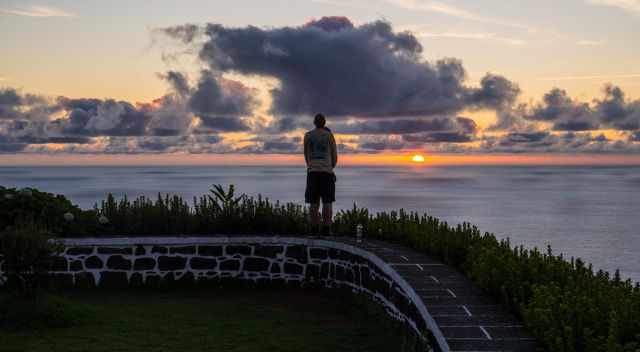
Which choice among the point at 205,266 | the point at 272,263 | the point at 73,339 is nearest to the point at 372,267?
the point at 272,263

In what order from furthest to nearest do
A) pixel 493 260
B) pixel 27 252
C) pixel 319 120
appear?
1. pixel 319 120
2. pixel 27 252
3. pixel 493 260

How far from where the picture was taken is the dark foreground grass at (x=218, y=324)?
8.52 m

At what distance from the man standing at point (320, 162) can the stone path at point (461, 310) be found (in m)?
2.33

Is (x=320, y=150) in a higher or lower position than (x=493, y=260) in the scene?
higher

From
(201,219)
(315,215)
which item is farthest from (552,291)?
(201,219)

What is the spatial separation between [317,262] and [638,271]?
927 inches

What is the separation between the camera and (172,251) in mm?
12148

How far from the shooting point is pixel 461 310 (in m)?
7.16

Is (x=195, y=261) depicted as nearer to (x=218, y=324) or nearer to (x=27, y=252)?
(x=218, y=324)

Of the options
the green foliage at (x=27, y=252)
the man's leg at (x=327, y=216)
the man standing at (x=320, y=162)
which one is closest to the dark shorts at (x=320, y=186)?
the man standing at (x=320, y=162)

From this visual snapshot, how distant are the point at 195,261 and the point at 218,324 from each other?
2706 millimetres

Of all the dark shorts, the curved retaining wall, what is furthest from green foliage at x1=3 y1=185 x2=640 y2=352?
the dark shorts

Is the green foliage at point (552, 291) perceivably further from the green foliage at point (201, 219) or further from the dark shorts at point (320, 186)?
the green foliage at point (201, 219)

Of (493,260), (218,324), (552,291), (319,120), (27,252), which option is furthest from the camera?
(319,120)
